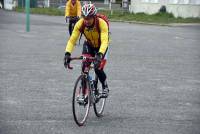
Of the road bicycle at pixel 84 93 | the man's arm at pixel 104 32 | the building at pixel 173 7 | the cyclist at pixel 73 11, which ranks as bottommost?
the building at pixel 173 7

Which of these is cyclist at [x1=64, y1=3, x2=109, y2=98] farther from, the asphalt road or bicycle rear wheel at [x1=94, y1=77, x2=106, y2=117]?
the asphalt road

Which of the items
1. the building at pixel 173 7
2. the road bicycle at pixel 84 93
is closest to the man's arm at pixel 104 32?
the road bicycle at pixel 84 93

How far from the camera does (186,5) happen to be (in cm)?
5147

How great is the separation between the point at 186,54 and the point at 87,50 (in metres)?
10.9

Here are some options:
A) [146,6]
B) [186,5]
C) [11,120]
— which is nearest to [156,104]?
[11,120]

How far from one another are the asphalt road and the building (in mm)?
31577

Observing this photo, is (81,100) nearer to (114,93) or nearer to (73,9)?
(114,93)

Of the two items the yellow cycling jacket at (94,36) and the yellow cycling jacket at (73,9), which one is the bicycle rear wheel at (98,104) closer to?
the yellow cycling jacket at (94,36)

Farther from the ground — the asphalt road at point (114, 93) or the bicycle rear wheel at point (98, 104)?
the bicycle rear wheel at point (98, 104)

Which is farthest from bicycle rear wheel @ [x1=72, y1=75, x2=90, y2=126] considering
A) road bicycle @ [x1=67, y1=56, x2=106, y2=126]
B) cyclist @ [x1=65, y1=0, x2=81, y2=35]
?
cyclist @ [x1=65, y1=0, x2=81, y2=35]

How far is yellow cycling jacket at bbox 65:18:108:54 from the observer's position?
8492 millimetres

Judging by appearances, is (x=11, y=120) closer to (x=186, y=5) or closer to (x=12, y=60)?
(x=12, y=60)

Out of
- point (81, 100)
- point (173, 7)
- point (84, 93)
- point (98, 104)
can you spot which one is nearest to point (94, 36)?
point (84, 93)

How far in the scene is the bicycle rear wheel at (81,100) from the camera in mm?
8294
